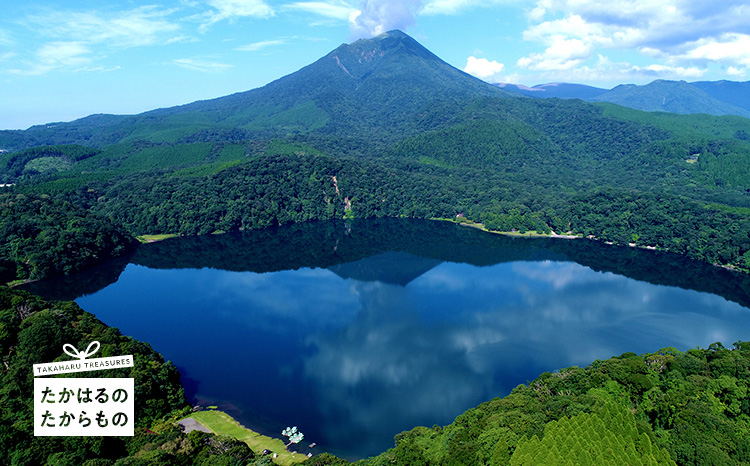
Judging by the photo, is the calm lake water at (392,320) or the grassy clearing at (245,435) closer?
the grassy clearing at (245,435)

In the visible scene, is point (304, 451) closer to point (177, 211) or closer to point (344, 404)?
point (344, 404)

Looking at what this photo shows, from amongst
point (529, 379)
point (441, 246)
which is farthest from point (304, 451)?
point (441, 246)

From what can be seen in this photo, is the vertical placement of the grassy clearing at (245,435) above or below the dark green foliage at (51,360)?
below

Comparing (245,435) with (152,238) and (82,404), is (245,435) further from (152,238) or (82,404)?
(152,238)

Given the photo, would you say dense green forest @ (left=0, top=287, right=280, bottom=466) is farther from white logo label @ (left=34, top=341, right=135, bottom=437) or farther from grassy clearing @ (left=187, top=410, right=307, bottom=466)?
grassy clearing @ (left=187, top=410, right=307, bottom=466)

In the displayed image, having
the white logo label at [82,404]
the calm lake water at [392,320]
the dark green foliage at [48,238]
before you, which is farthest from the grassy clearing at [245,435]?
the dark green foliage at [48,238]

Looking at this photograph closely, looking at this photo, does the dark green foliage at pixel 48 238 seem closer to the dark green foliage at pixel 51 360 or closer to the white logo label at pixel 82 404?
the dark green foliage at pixel 51 360

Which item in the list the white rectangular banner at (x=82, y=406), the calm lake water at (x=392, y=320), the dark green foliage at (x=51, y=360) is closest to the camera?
the white rectangular banner at (x=82, y=406)
